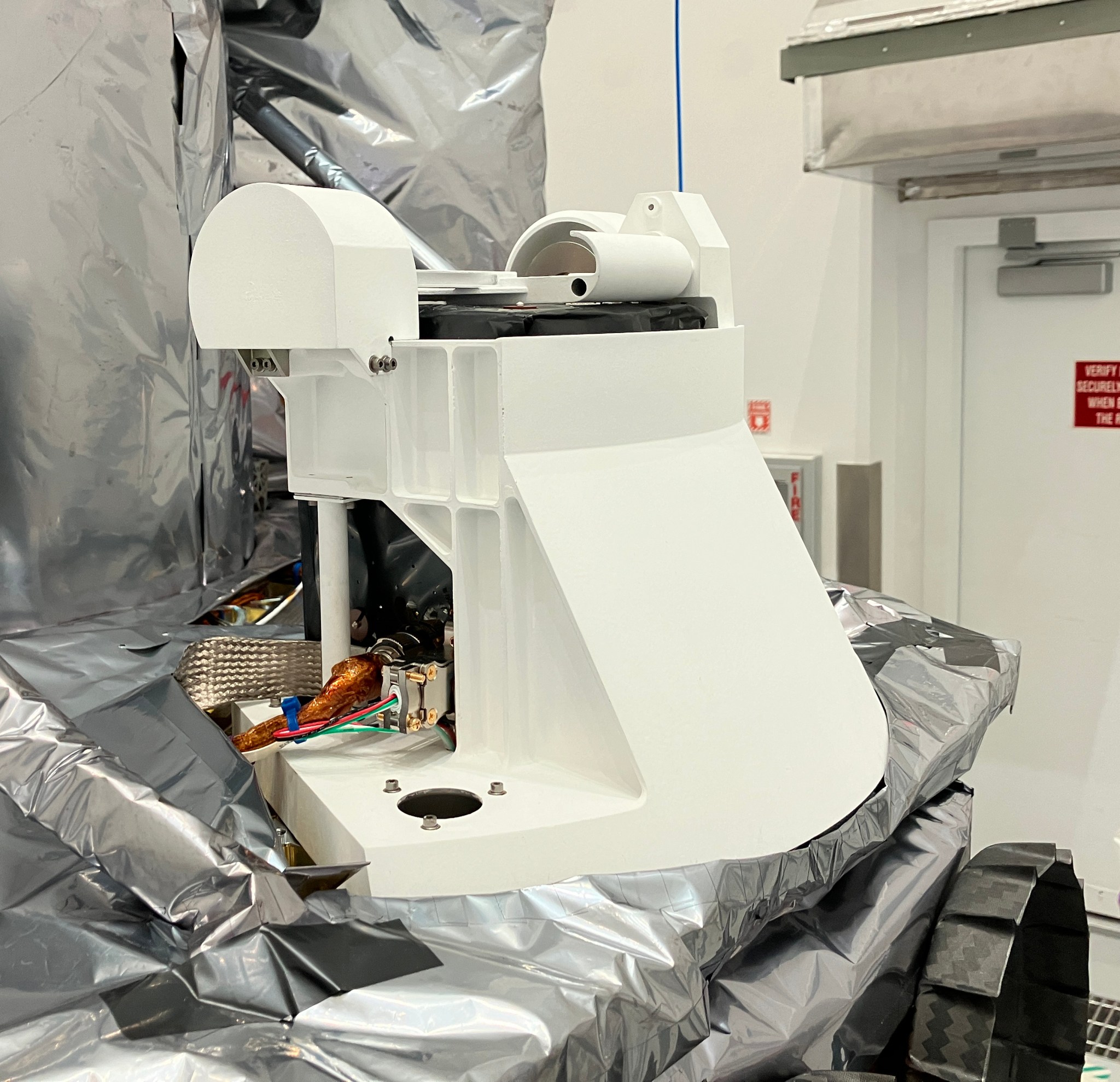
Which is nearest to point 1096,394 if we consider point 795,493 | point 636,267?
point 795,493

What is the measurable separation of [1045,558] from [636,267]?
64.7 inches

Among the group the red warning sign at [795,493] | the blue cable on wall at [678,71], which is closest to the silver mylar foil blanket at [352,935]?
the red warning sign at [795,493]

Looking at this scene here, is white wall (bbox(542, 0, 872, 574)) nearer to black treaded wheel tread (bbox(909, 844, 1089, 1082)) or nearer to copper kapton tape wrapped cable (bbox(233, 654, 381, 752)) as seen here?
black treaded wheel tread (bbox(909, 844, 1089, 1082))

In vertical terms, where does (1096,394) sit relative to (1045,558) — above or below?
above

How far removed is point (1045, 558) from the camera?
2.43 meters

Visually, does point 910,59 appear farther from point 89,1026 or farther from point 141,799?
point 89,1026

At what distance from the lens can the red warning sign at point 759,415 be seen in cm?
256

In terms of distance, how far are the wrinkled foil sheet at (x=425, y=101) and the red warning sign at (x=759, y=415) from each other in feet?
2.95

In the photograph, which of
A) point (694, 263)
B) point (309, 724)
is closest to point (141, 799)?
point (309, 724)

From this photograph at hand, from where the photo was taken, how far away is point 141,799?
78 cm

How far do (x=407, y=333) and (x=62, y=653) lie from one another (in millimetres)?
420

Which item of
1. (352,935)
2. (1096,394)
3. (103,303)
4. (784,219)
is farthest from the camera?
(784,219)

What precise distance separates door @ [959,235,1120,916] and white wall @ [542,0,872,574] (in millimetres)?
274

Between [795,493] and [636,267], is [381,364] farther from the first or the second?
[795,493]
